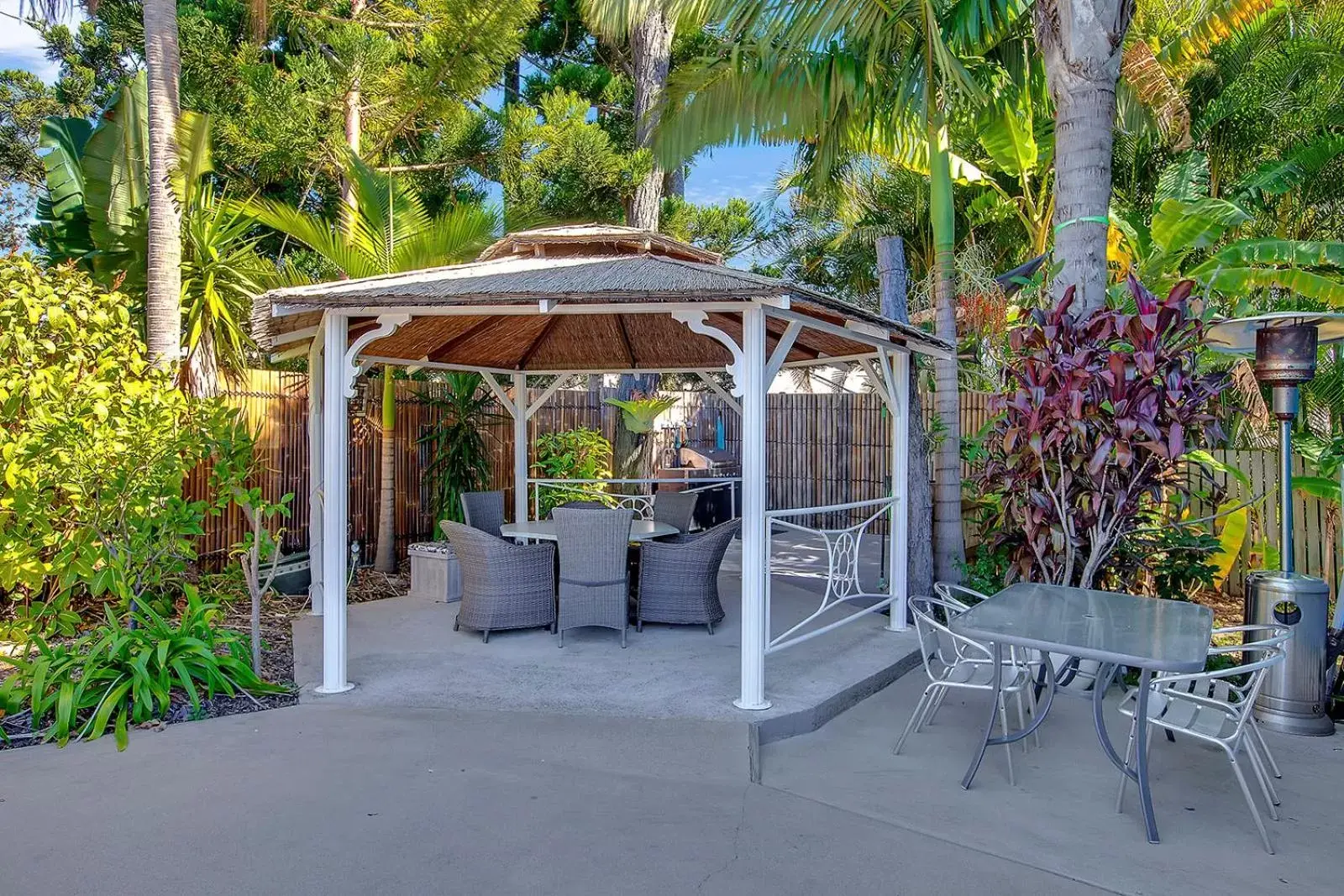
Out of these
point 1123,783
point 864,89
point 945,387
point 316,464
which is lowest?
point 1123,783

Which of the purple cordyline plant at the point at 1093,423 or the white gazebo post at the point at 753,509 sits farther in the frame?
the purple cordyline plant at the point at 1093,423

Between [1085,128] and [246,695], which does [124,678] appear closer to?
[246,695]

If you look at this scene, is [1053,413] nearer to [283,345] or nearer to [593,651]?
[593,651]

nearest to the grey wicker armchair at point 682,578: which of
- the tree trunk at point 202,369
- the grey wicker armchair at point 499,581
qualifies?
the grey wicker armchair at point 499,581

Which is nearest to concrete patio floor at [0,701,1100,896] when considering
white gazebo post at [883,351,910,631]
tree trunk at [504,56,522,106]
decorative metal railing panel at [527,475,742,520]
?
white gazebo post at [883,351,910,631]

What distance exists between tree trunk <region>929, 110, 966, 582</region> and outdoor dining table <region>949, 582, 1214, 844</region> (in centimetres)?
266

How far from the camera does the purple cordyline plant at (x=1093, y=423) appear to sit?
501 cm

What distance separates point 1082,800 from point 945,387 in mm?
3992

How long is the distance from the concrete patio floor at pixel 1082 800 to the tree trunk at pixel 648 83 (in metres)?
8.95

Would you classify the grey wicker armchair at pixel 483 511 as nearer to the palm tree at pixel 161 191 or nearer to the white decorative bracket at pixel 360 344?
the palm tree at pixel 161 191

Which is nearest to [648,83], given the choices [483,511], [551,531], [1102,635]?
[483,511]

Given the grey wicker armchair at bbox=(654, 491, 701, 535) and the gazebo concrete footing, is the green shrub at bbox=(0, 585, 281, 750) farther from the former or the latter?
the grey wicker armchair at bbox=(654, 491, 701, 535)

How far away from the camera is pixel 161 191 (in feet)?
22.6

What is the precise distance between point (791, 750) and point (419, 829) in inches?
76.0
